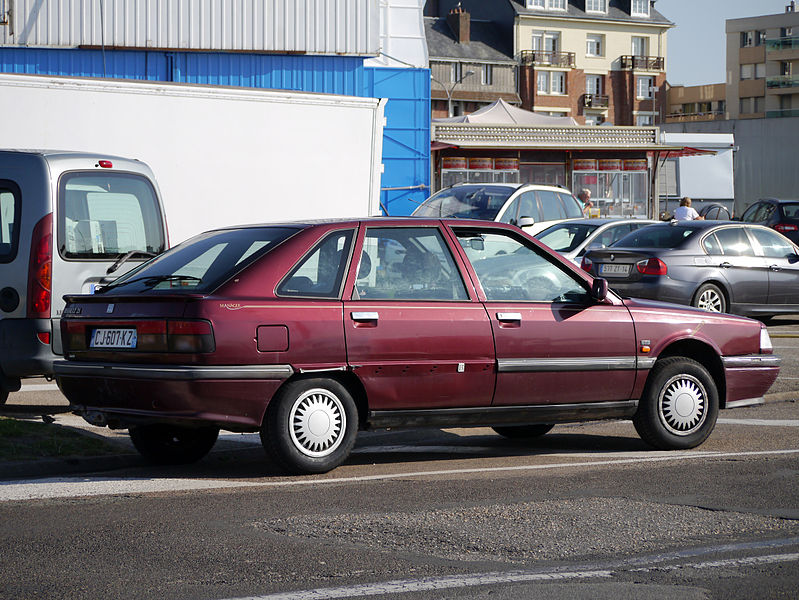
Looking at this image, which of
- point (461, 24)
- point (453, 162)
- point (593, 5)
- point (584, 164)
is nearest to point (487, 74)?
point (461, 24)

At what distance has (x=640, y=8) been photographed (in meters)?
97.2

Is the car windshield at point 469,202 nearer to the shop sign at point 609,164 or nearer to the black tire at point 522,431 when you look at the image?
the black tire at point 522,431

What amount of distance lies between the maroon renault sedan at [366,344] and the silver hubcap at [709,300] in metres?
8.40

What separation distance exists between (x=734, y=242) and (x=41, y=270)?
10.7m

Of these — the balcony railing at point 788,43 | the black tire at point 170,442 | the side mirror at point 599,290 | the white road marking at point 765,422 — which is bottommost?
the white road marking at point 765,422

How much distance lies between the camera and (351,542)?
18.4ft

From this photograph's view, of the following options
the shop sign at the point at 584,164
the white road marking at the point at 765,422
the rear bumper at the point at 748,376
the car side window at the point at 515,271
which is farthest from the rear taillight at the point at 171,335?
the shop sign at the point at 584,164

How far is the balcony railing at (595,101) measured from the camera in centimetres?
9550

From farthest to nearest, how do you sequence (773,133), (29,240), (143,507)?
1. (773,133)
2. (29,240)
3. (143,507)

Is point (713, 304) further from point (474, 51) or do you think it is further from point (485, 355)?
point (474, 51)

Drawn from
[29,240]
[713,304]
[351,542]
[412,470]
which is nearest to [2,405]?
[29,240]

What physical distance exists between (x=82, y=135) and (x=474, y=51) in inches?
3200

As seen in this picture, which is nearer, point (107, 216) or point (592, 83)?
point (107, 216)

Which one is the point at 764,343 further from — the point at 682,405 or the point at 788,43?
the point at 788,43
